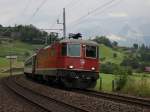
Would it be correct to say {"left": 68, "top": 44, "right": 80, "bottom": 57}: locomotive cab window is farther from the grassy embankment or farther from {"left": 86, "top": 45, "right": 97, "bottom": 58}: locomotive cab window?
the grassy embankment

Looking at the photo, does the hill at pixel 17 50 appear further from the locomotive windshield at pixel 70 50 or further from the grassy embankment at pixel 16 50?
the locomotive windshield at pixel 70 50

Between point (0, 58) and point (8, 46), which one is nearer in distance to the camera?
point (0, 58)

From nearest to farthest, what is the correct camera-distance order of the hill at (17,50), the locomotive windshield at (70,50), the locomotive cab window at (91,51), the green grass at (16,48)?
Result: the locomotive windshield at (70,50)
the locomotive cab window at (91,51)
the hill at (17,50)
the green grass at (16,48)

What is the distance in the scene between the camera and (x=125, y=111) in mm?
16891

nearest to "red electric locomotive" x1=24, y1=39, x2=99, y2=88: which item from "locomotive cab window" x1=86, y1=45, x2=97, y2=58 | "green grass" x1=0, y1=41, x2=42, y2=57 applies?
"locomotive cab window" x1=86, y1=45, x2=97, y2=58

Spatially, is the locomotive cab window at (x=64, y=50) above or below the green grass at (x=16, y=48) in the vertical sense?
below

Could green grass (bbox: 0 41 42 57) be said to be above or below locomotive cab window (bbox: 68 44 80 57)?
above

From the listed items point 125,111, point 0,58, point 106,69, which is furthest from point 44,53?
point 0,58

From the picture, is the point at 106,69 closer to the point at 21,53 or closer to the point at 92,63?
the point at 92,63

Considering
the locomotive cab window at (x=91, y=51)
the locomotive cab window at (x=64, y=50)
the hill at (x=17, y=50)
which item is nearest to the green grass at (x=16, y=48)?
the hill at (x=17, y=50)

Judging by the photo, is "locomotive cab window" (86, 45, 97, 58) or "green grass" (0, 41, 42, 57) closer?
"locomotive cab window" (86, 45, 97, 58)

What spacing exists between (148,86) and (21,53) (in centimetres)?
10749

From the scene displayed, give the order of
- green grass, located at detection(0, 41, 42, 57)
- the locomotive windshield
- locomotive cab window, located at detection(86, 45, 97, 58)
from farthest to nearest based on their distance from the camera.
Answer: green grass, located at detection(0, 41, 42, 57), locomotive cab window, located at detection(86, 45, 97, 58), the locomotive windshield

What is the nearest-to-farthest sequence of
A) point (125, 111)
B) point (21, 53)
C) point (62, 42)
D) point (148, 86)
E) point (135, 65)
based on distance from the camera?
point (125, 111) < point (148, 86) < point (62, 42) < point (135, 65) < point (21, 53)
